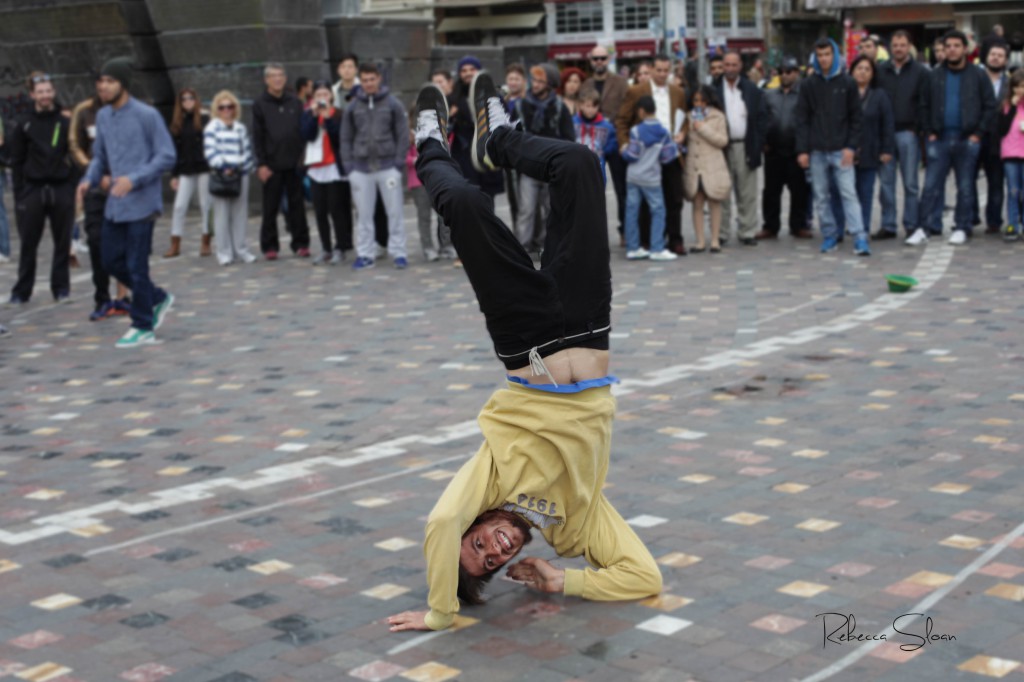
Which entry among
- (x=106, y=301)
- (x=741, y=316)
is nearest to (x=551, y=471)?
(x=741, y=316)

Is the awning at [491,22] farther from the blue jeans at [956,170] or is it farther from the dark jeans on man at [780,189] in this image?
the blue jeans at [956,170]

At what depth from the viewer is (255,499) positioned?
252 inches

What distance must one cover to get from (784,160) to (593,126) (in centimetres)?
224

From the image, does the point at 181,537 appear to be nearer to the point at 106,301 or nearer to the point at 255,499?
the point at 255,499

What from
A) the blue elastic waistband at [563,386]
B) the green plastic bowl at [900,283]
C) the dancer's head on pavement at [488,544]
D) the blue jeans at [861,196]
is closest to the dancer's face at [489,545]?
the dancer's head on pavement at [488,544]

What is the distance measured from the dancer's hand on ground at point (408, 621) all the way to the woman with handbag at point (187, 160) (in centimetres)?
1116

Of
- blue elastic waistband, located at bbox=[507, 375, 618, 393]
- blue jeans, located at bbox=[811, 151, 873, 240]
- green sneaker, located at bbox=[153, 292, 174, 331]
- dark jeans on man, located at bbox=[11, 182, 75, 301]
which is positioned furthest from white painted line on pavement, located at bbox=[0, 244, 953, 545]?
dark jeans on man, located at bbox=[11, 182, 75, 301]

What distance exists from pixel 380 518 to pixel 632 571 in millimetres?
1462

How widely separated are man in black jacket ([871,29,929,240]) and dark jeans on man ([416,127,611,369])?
32.2 feet

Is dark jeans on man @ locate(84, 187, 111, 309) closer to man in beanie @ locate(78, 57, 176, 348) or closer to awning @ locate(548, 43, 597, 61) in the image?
man in beanie @ locate(78, 57, 176, 348)

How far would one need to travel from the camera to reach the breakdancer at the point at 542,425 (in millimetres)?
4848

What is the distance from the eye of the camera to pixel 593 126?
1408 centimetres

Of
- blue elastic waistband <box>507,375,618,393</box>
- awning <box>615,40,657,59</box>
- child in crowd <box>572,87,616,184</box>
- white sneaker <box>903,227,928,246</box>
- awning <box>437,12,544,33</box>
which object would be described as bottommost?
white sneaker <box>903,227,928,246</box>
